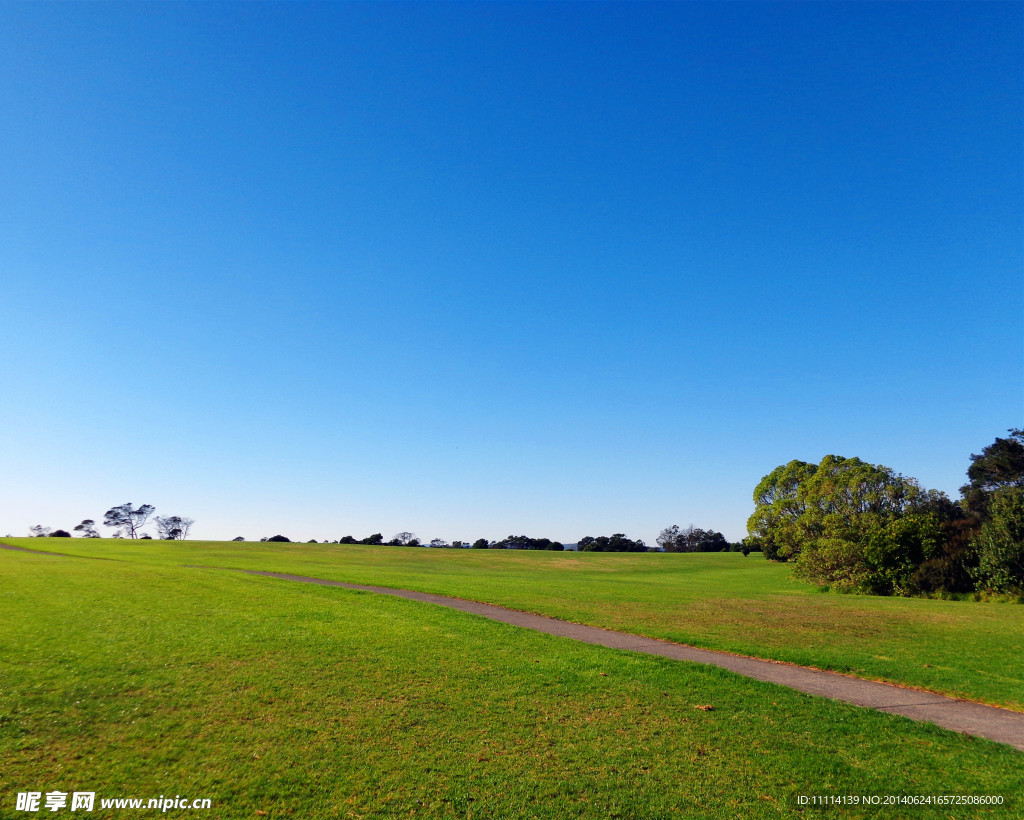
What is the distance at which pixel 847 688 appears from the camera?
1163 centimetres

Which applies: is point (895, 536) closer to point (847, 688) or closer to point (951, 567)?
point (951, 567)

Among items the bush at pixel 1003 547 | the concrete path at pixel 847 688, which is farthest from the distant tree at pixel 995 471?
the concrete path at pixel 847 688

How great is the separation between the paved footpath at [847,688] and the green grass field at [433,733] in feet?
2.65

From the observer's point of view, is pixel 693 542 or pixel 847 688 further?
pixel 693 542

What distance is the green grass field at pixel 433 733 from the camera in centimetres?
667

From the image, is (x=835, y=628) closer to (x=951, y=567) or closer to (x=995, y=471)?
(x=951, y=567)

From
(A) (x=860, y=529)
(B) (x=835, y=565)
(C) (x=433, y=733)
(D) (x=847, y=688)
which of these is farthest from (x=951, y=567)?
(C) (x=433, y=733)

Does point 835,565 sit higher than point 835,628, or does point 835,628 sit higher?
point 835,628

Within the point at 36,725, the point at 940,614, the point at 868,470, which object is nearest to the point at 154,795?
the point at 36,725

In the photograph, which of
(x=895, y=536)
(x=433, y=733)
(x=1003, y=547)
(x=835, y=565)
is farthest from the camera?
(x=835, y=565)

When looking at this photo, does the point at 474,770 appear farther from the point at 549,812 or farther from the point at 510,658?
the point at 510,658

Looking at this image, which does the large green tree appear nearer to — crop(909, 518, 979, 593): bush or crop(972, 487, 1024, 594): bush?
crop(909, 518, 979, 593): bush

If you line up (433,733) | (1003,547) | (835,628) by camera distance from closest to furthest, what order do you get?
(433,733), (835,628), (1003,547)

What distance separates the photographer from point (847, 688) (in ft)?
38.2
